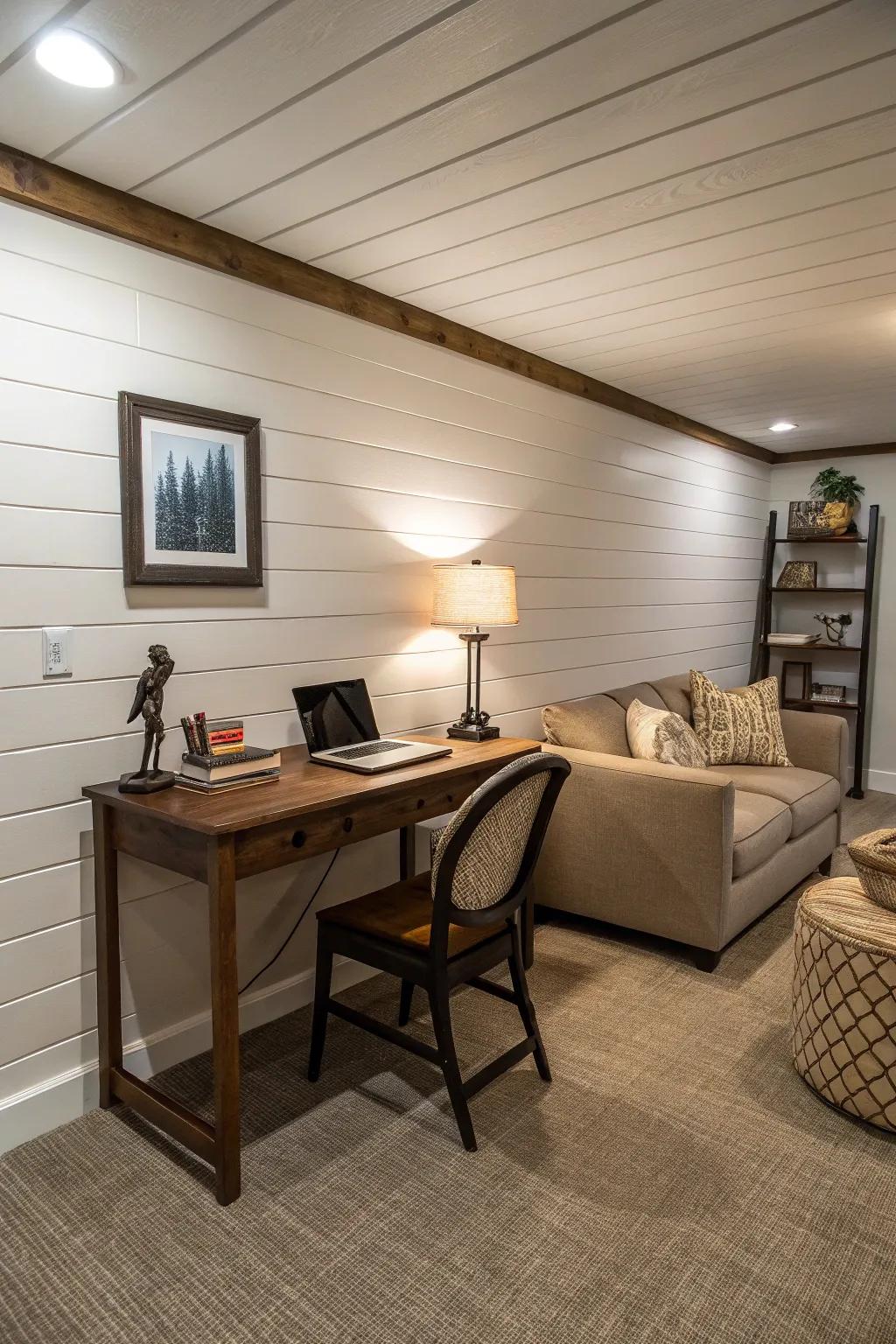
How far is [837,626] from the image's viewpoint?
5.84 metres

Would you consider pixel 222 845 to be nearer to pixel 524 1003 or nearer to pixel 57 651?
pixel 57 651

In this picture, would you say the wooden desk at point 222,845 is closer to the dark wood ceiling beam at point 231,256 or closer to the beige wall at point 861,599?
the dark wood ceiling beam at point 231,256

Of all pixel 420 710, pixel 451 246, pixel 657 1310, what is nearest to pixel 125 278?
pixel 451 246

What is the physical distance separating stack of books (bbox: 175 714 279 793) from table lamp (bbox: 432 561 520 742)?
0.92m

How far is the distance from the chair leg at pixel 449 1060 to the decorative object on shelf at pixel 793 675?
4.47 meters

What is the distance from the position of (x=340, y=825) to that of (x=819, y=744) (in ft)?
9.90

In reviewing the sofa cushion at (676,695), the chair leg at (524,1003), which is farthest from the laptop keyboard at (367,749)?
the sofa cushion at (676,695)

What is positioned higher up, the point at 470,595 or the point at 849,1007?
the point at 470,595

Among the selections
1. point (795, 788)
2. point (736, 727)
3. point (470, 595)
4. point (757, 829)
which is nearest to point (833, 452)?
point (736, 727)

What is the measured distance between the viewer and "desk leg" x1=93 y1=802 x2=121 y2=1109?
2.14 m

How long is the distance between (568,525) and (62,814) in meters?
2.53

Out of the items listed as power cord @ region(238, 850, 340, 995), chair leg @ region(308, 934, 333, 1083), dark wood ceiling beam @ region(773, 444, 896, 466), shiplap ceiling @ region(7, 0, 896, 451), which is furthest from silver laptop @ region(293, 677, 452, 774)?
dark wood ceiling beam @ region(773, 444, 896, 466)

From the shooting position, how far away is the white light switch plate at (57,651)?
2.08m

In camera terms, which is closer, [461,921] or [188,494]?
[461,921]
